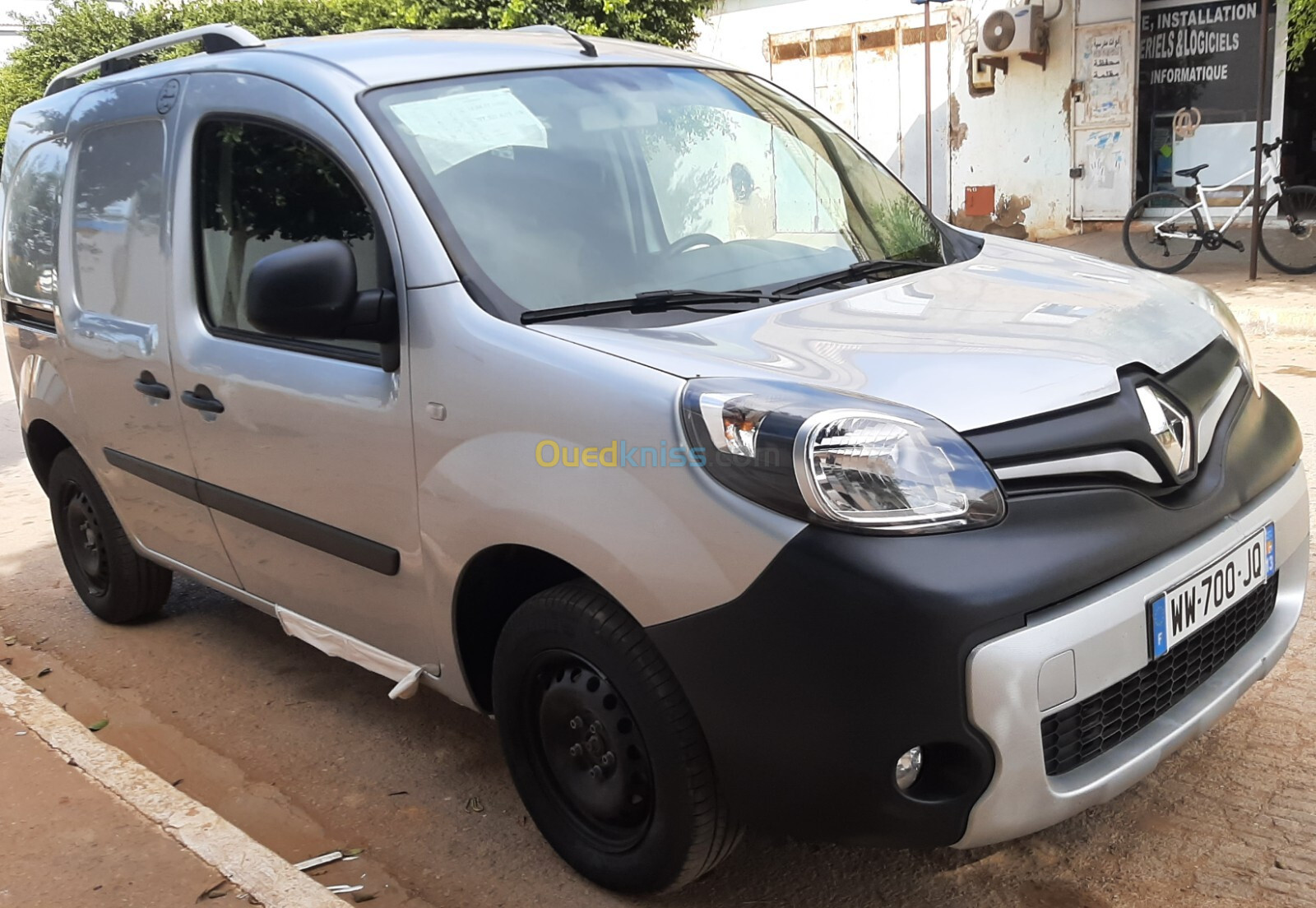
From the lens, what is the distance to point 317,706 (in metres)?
3.76

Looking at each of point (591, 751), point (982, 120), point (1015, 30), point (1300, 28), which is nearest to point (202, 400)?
point (591, 751)

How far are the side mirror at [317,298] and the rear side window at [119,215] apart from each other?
1076mm

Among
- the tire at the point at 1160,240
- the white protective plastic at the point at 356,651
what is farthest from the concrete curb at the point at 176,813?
the tire at the point at 1160,240

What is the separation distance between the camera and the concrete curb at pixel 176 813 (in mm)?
2666

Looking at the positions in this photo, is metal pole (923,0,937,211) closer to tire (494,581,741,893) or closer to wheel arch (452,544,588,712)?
wheel arch (452,544,588,712)

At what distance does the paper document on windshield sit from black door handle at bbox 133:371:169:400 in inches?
47.4

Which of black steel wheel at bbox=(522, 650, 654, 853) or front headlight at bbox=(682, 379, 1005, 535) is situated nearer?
front headlight at bbox=(682, 379, 1005, 535)

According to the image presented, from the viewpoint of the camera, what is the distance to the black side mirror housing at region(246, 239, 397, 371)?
2568 millimetres

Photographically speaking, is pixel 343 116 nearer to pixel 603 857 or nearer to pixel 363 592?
Answer: pixel 363 592

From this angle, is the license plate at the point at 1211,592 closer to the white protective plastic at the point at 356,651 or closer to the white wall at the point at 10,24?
the white protective plastic at the point at 356,651

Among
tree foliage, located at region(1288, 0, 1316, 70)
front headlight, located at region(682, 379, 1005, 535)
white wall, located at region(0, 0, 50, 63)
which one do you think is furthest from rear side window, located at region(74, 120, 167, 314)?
white wall, located at region(0, 0, 50, 63)

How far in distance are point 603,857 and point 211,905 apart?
2.85ft

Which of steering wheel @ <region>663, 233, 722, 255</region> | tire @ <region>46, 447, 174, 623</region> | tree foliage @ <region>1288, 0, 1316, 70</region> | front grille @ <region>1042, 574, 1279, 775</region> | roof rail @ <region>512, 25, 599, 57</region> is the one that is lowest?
tire @ <region>46, 447, 174, 623</region>

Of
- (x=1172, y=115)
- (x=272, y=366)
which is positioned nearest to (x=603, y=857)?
(x=272, y=366)
